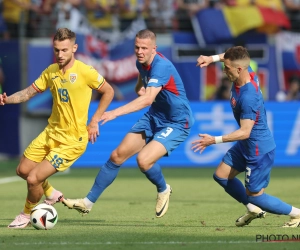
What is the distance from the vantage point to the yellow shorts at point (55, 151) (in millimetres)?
9094

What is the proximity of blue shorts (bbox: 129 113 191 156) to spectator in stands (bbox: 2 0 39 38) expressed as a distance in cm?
1159

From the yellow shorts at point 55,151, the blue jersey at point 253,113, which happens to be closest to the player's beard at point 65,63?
the yellow shorts at point 55,151

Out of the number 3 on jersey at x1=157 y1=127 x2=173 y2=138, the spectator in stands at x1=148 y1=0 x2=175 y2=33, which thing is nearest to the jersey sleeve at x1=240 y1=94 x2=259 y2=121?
the number 3 on jersey at x1=157 y1=127 x2=173 y2=138

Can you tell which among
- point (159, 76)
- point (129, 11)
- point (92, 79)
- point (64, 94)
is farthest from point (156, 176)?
point (129, 11)

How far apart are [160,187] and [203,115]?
900 centimetres

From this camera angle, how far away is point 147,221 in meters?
9.73

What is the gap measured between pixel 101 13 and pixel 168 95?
11.4 metres

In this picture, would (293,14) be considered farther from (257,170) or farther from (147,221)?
(257,170)

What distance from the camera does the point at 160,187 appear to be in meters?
9.91

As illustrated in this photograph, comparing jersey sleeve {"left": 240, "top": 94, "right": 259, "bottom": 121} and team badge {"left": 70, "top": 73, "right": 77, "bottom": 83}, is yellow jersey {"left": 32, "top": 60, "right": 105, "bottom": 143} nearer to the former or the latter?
team badge {"left": 70, "top": 73, "right": 77, "bottom": 83}

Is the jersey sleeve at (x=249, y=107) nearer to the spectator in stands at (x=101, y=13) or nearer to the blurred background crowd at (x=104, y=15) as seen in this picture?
the blurred background crowd at (x=104, y=15)

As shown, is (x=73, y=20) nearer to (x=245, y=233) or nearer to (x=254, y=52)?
(x=254, y=52)

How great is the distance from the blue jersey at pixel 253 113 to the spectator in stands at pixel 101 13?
12207 millimetres

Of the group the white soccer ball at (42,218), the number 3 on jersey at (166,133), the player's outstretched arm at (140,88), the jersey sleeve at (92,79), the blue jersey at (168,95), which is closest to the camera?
the white soccer ball at (42,218)
